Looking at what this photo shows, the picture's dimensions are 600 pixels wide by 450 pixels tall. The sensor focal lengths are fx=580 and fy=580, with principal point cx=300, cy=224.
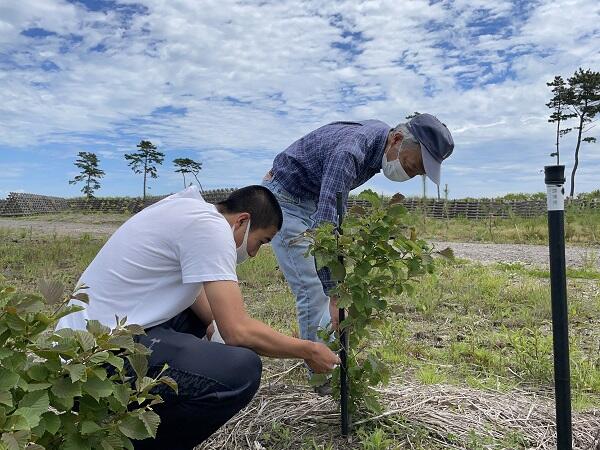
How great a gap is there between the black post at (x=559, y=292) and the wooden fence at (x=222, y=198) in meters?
12.2

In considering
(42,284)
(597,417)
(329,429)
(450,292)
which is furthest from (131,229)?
(450,292)

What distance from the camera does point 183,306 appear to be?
209 centimetres

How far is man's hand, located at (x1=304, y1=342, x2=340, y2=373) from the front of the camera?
2111 mm

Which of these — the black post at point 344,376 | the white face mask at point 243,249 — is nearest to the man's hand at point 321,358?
the black post at point 344,376

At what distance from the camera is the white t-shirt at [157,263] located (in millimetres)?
1920

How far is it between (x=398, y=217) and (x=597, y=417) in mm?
1422

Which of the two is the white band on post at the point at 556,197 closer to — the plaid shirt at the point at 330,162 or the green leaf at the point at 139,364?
the plaid shirt at the point at 330,162

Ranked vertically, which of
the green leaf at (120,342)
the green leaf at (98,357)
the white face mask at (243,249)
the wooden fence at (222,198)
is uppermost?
the wooden fence at (222,198)

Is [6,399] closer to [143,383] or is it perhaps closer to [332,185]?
[143,383]

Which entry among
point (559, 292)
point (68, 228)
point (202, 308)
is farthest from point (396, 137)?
point (68, 228)

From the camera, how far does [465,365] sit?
333cm

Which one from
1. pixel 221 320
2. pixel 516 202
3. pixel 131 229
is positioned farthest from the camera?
pixel 516 202

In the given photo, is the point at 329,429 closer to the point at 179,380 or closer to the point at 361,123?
the point at 179,380

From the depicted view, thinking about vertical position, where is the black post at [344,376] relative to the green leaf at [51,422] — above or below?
below
